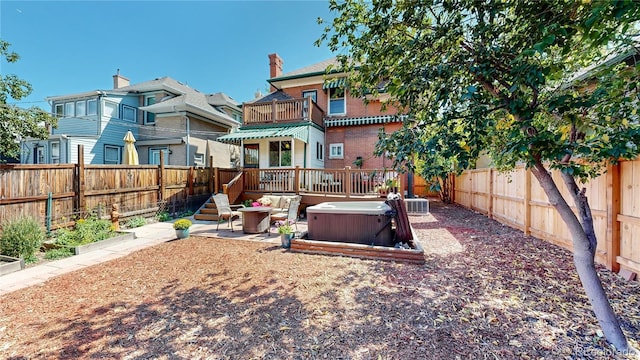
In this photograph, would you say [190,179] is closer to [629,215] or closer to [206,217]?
[206,217]

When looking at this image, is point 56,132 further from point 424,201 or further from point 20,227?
point 424,201

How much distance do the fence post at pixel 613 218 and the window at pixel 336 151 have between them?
1113cm

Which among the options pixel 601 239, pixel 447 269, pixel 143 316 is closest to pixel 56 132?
pixel 143 316

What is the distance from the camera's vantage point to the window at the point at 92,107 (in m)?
16.2

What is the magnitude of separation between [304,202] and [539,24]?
9017mm

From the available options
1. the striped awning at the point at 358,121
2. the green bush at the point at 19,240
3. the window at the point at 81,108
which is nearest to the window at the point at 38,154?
the window at the point at 81,108

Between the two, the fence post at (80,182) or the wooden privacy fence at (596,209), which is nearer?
the wooden privacy fence at (596,209)

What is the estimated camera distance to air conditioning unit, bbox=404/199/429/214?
1084cm

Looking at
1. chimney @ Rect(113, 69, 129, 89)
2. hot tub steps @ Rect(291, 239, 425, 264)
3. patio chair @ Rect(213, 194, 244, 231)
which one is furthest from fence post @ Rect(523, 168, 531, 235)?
chimney @ Rect(113, 69, 129, 89)

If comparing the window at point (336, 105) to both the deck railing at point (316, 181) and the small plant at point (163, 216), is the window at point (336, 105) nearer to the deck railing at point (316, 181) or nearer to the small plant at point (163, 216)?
the deck railing at point (316, 181)

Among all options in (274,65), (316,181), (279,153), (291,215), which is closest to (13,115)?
(291,215)

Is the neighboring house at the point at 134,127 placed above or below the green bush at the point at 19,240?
above

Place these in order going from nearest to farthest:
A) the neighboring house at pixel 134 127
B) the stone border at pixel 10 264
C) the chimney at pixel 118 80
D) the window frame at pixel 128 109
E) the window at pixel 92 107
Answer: the stone border at pixel 10 264 → the neighboring house at pixel 134 127 → the window at pixel 92 107 → the window frame at pixel 128 109 → the chimney at pixel 118 80

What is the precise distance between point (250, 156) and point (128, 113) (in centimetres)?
1007
